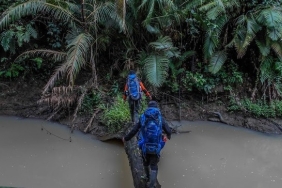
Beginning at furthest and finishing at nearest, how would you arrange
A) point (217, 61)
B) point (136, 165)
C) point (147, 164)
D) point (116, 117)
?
point (217, 61)
point (116, 117)
point (136, 165)
point (147, 164)

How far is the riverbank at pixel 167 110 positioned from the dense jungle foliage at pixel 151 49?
198 millimetres

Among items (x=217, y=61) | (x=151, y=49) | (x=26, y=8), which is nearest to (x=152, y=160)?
(x=151, y=49)

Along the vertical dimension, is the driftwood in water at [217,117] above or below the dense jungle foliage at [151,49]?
below

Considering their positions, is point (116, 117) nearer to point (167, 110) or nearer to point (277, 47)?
point (167, 110)

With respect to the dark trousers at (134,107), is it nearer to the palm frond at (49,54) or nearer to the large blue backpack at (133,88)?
the large blue backpack at (133,88)

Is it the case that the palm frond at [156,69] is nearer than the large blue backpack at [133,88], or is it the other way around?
A: the large blue backpack at [133,88]

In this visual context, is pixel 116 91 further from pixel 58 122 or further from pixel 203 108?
pixel 203 108

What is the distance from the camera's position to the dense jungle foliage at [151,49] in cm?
722

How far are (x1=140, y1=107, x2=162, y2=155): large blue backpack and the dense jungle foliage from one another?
264 centimetres

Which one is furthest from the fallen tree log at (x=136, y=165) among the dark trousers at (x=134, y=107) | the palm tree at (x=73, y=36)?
the palm tree at (x=73, y=36)

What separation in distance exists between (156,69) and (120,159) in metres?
2.13

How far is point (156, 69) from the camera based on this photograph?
7188mm

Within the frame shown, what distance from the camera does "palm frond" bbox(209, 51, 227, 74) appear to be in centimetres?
754

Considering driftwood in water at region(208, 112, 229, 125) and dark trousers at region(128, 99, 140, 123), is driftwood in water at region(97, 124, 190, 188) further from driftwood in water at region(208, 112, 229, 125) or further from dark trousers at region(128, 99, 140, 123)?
driftwood in water at region(208, 112, 229, 125)
